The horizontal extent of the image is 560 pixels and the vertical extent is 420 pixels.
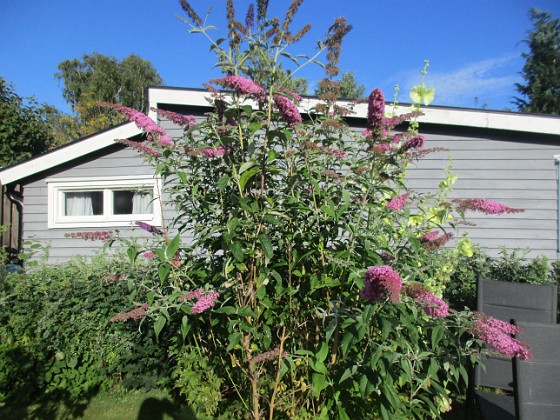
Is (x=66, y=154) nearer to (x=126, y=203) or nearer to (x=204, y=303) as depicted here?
(x=126, y=203)

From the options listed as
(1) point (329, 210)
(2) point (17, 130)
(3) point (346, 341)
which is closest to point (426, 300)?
(3) point (346, 341)

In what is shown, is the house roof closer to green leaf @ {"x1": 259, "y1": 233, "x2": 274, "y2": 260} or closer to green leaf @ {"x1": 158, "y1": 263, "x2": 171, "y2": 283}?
green leaf @ {"x1": 158, "y1": 263, "x2": 171, "y2": 283}

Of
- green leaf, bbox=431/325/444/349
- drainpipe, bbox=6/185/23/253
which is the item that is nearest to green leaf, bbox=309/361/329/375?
green leaf, bbox=431/325/444/349

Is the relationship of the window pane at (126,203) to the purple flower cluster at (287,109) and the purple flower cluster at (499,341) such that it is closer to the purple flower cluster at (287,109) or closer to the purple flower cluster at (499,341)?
the purple flower cluster at (287,109)

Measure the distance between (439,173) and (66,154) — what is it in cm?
589

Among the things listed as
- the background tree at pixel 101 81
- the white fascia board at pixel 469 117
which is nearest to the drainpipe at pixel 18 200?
the white fascia board at pixel 469 117

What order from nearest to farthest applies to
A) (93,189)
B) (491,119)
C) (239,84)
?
1. (239,84)
2. (491,119)
3. (93,189)

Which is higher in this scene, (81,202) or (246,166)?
(81,202)

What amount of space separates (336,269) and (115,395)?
261 cm

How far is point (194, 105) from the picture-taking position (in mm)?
5836

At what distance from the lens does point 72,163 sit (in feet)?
21.3

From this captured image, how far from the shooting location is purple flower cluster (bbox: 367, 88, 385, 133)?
5.57 ft

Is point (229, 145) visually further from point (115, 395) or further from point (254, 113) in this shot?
point (115, 395)

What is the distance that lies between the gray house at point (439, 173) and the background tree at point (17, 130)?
4457mm
